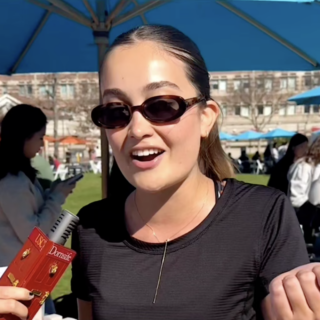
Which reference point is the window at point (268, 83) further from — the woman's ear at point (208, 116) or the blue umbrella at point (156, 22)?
the woman's ear at point (208, 116)

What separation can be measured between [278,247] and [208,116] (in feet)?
1.41

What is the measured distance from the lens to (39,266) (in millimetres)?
1290

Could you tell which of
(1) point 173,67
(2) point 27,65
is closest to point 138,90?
(1) point 173,67

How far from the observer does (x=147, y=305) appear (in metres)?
1.43

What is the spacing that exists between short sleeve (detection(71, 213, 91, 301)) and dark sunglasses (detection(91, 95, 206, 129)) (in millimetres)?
382

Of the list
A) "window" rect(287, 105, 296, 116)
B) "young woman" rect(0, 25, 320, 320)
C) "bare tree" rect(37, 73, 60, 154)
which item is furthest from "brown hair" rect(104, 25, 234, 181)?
"window" rect(287, 105, 296, 116)

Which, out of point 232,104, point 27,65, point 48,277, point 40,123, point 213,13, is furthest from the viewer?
point 232,104

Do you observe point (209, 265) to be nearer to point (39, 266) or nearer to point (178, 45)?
point (39, 266)

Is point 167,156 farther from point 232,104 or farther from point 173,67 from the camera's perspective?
point 232,104

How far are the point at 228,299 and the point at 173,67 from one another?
0.64 m

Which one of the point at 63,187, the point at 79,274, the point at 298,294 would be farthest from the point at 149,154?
the point at 63,187

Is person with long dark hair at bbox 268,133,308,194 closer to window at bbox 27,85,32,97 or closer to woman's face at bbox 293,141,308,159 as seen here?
woman's face at bbox 293,141,308,159

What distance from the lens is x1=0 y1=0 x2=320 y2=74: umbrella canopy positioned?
3611mm

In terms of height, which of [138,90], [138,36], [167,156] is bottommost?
[167,156]
